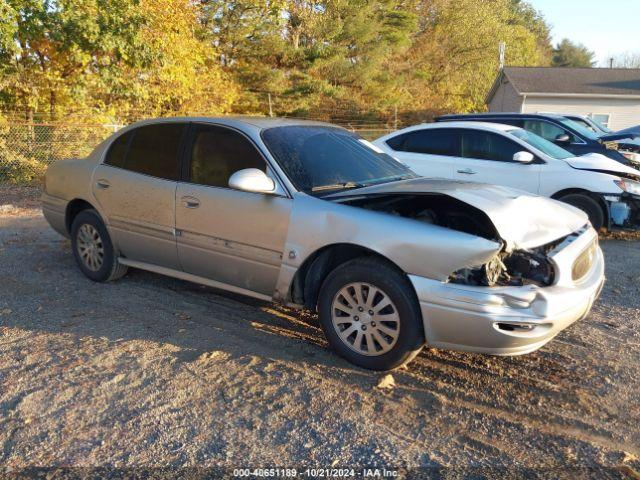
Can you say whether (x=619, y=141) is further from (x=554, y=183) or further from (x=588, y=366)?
(x=588, y=366)

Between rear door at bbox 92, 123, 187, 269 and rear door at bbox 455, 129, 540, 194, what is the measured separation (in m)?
4.80

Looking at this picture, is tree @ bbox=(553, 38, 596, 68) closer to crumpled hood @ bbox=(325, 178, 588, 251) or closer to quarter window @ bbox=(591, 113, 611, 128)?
quarter window @ bbox=(591, 113, 611, 128)

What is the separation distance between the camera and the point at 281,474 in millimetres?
2686

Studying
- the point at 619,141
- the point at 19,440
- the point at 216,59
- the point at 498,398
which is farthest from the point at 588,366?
the point at 216,59

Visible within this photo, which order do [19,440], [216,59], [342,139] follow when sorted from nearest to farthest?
1. [19,440]
2. [342,139]
3. [216,59]

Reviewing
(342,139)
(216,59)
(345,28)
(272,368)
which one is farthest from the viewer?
(345,28)

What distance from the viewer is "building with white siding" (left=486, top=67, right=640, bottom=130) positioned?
2820 cm

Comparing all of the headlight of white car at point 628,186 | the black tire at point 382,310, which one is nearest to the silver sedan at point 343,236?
the black tire at point 382,310

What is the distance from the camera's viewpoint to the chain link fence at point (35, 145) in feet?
40.8

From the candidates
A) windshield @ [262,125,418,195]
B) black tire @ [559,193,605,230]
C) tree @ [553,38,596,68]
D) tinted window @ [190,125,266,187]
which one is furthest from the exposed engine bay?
tree @ [553,38,596,68]

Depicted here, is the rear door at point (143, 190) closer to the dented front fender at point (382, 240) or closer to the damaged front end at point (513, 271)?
the dented front fender at point (382, 240)

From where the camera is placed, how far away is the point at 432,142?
8609 millimetres

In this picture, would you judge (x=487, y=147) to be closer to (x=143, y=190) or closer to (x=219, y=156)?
(x=219, y=156)

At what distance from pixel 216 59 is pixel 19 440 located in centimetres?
2339
